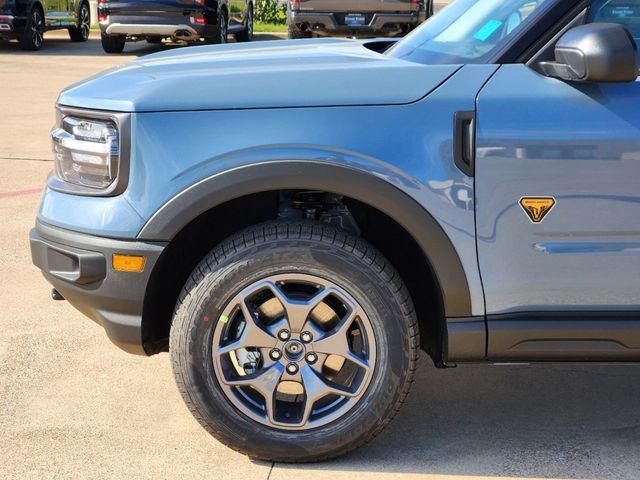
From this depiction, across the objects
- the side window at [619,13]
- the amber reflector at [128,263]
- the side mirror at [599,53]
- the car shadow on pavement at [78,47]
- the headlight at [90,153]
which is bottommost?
the car shadow on pavement at [78,47]

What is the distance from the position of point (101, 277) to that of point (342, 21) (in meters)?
12.0

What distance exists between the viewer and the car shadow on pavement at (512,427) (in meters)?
3.38

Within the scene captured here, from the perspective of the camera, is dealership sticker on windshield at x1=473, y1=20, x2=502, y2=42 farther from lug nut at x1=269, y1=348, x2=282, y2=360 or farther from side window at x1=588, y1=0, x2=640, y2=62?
lug nut at x1=269, y1=348, x2=282, y2=360

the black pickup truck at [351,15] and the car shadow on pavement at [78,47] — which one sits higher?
the black pickup truck at [351,15]

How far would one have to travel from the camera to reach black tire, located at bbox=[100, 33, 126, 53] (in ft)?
53.5

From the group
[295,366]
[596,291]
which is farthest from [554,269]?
[295,366]

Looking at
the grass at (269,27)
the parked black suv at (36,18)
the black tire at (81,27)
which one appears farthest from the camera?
the grass at (269,27)

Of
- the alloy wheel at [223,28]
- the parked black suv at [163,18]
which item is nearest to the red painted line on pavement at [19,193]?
the parked black suv at [163,18]

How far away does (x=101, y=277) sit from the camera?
3.26m

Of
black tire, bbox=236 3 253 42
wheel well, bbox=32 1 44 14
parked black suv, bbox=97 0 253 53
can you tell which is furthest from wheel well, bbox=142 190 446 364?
black tire, bbox=236 3 253 42

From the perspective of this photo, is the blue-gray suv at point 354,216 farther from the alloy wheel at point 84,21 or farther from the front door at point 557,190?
the alloy wheel at point 84,21

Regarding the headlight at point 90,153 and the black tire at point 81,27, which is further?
the black tire at point 81,27

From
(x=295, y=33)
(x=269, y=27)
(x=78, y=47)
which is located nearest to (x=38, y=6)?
(x=78, y=47)

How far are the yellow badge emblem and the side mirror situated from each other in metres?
0.37
